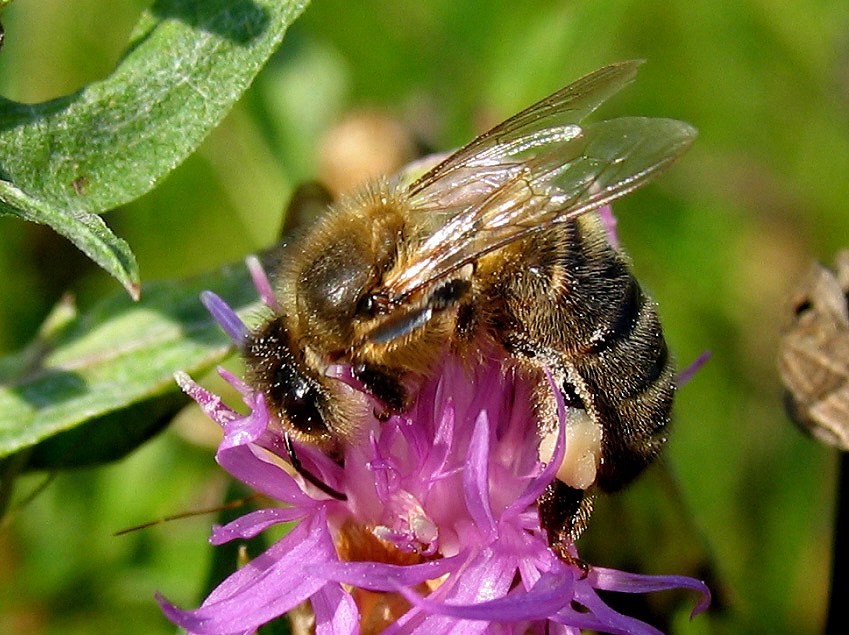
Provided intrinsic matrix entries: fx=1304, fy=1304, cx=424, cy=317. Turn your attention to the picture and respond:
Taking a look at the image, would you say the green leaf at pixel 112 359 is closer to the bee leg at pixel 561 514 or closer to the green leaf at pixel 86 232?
the green leaf at pixel 86 232

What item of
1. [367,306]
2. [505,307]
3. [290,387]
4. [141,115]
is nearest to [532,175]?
[505,307]

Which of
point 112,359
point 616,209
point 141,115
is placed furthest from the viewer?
point 616,209

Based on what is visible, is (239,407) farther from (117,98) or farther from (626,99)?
(626,99)

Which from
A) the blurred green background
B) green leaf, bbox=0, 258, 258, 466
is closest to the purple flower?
green leaf, bbox=0, 258, 258, 466

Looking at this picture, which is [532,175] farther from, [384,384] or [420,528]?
[420,528]

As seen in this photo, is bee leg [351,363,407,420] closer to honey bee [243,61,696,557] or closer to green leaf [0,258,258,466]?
honey bee [243,61,696,557]

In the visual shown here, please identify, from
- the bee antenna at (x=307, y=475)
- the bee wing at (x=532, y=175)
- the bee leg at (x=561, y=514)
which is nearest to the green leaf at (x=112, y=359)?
the bee antenna at (x=307, y=475)
